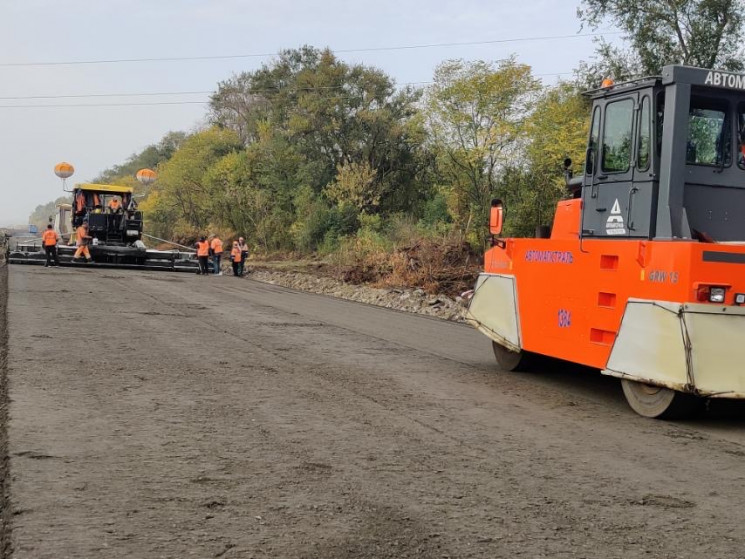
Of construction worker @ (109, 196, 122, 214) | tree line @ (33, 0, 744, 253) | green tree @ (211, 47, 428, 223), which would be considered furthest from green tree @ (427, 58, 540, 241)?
construction worker @ (109, 196, 122, 214)

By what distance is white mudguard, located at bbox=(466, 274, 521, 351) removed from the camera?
9.11 m

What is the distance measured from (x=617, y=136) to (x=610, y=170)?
328 mm

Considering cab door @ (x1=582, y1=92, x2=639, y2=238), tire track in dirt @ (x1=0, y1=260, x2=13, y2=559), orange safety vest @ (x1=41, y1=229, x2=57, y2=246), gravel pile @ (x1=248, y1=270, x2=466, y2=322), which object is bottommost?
gravel pile @ (x1=248, y1=270, x2=466, y2=322)

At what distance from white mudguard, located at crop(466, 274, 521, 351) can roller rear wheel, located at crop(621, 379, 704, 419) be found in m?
1.78

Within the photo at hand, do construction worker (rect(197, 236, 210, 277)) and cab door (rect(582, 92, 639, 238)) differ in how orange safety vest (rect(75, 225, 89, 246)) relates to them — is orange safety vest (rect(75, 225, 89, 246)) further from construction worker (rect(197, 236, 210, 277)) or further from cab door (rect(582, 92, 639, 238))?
cab door (rect(582, 92, 639, 238))

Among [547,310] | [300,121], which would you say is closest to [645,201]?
[547,310]

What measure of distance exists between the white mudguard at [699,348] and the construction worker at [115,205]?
1093 inches

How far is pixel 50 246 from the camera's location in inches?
1110

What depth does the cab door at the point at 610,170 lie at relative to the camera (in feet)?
25.4

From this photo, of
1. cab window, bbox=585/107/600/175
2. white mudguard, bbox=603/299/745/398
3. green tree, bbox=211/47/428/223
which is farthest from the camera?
green tree, bbox=211/47/428/223

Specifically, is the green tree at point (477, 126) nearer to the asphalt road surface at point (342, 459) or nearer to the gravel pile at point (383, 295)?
the gravel pile at point (383, 295)

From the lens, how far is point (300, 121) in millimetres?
45062

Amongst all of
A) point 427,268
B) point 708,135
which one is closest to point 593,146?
point 708,135

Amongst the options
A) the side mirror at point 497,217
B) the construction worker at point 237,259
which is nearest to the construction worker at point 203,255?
the construction worker at point 237,259
